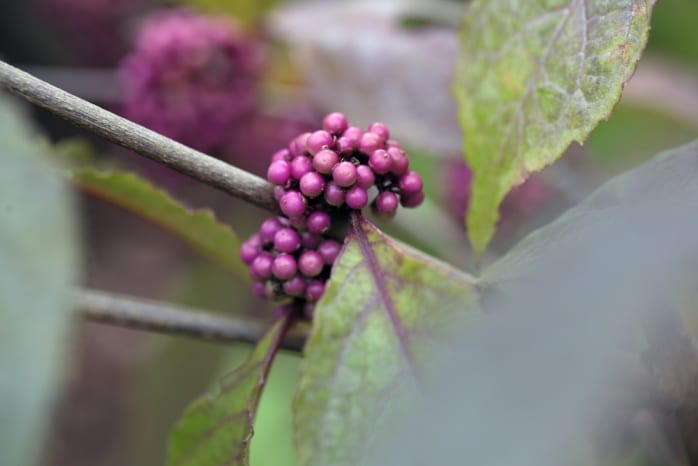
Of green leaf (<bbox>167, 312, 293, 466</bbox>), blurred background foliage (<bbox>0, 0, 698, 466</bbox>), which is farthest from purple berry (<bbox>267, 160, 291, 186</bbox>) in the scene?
blurred background foliage (<bbox>0, 0, 698, 466</bbox>)

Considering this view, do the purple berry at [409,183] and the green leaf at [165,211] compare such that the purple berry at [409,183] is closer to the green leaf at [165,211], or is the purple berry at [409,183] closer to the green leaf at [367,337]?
the green leaf at [367,337]

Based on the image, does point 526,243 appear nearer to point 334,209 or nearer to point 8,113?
point 334,209

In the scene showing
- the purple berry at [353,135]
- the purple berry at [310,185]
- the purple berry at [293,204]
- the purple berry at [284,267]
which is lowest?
the purple berry at [284,267]

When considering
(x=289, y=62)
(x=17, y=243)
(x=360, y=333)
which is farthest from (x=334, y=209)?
(x=289, y=62)

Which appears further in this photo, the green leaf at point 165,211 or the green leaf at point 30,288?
the green leaf at point 165,211

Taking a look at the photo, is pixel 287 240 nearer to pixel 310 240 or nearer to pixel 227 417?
pixel 310 240

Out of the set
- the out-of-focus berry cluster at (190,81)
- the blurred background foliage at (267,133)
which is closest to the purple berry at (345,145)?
the blurred background foliage at (267,133)
